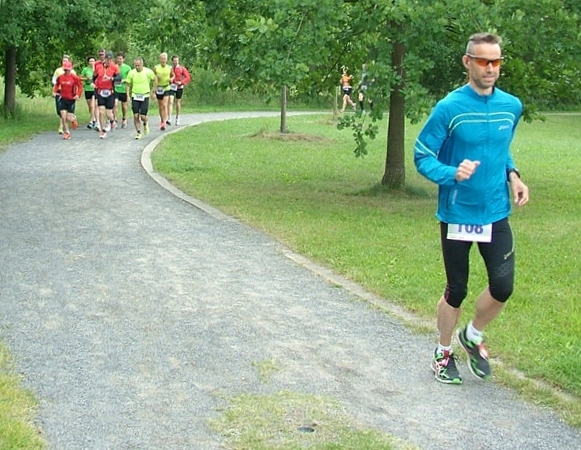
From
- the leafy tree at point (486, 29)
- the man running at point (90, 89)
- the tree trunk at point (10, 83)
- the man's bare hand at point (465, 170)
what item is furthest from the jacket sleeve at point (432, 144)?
the tree trunk at point (10, 83)

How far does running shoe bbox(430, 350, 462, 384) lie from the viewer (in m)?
A: 5.87

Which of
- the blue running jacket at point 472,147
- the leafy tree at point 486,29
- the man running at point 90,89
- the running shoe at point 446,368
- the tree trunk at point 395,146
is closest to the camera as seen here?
the blue running jacket at point 472,147

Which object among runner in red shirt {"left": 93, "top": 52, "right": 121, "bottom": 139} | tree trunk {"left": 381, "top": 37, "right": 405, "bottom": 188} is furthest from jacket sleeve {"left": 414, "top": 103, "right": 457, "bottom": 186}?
runner in red shirt {"left": 93, "top": 52, "right": 121, "bottom": 139}

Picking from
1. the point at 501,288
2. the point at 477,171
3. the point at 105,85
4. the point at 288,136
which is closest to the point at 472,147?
the point at 477,171

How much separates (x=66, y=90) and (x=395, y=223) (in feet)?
38.6

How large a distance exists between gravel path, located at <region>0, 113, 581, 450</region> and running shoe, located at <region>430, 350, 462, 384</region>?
0.08m

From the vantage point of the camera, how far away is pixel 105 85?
22.9 m

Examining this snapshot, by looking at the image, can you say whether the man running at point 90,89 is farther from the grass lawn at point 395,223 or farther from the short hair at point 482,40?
the short hair at point 482,40

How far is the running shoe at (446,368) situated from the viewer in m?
5.87

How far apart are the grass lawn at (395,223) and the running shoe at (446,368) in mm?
255

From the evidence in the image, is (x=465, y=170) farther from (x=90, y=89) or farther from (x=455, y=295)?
(x=90, y=89)

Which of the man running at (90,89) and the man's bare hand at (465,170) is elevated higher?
the man's bare hand at (465,170)

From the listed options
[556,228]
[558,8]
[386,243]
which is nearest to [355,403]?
[386,243]

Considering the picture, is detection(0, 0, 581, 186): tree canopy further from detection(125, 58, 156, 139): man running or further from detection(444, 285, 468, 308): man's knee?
detection(125, 58, 156, 139): man running
